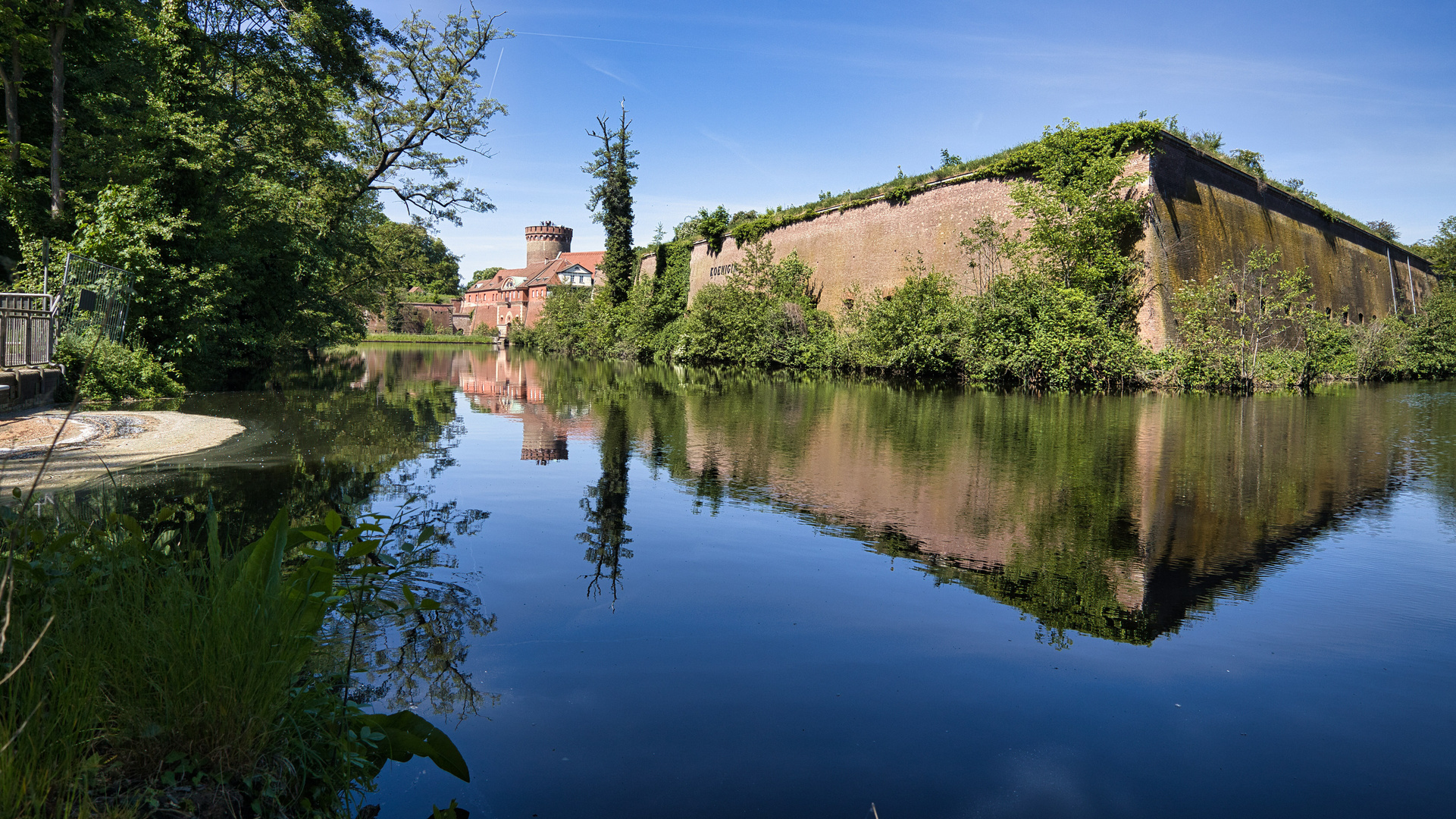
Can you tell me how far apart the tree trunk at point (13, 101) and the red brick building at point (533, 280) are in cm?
6672

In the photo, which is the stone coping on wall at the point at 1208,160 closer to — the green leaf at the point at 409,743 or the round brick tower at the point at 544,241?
the green leaf at the point at 409,743

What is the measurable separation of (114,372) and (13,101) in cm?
508

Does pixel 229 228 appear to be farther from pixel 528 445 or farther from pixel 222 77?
pixel 528 445

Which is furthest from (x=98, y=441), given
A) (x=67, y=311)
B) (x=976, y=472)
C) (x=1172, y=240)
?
(x=1172, y=240)

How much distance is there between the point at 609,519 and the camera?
6.77 m

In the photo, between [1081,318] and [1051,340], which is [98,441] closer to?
[1051,340]

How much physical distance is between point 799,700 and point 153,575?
7.82 ft

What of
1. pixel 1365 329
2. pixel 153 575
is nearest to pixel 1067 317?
pixel 1365 329

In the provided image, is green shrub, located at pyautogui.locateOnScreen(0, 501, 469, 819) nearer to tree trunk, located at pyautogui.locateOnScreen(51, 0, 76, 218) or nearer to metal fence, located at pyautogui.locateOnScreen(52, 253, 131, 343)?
metal fence, located at pyautogui.locateOnScreen(52, 253, 131, 343)

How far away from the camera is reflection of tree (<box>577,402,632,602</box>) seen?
5.25m

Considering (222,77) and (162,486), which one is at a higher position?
(222,77)

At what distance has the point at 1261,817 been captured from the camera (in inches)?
105

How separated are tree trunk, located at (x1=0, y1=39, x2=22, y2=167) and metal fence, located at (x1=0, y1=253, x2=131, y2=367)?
2501 mm

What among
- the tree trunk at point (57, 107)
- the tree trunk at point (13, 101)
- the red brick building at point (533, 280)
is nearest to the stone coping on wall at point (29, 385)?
the tree trunk at point (57, 107)
